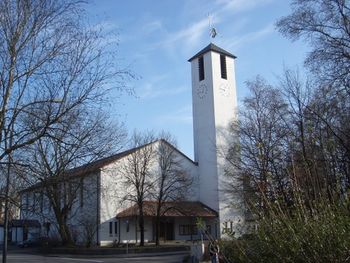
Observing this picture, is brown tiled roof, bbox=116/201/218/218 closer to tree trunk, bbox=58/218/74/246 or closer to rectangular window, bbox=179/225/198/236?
rectangular window, bbox=179/225/198/236

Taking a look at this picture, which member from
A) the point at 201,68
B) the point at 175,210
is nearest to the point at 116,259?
the point at 175,210

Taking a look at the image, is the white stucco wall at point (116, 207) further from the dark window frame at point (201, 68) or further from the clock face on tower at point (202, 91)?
the dark window frame at point (201, 68)

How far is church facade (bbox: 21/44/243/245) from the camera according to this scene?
52.2 metres

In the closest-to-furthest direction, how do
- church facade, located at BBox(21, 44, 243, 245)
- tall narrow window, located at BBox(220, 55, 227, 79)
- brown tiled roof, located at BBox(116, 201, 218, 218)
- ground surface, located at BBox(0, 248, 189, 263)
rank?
ground surface, located at BBox(0, 248, 189, 263), brown tiled roof, located at BBox(116, 201, 218, 218), church facade, located at BBox(21, 44, 243, 245), tall narrow window, located at BBox(220, 55, 227, 79)

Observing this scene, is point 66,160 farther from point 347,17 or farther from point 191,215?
point 191,215

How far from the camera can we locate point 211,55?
6034 cm

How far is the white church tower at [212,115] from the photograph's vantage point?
57.8 m

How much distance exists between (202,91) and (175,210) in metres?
16.5

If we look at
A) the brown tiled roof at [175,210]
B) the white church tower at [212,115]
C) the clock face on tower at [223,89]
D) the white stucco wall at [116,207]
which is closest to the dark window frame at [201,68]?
the white church tower at [212,115]

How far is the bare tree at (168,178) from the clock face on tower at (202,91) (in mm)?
8319

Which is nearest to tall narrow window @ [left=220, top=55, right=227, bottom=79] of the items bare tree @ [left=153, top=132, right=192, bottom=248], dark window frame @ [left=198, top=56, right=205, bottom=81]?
dark window frame @ [left=198, top=56, right=205, bottom=81]

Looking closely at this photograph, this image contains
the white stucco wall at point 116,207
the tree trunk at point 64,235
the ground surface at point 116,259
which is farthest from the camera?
the white stucco wall at point 116,207

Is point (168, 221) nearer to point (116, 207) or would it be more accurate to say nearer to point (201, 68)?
point (116, 207)

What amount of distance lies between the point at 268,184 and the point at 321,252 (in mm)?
2385
